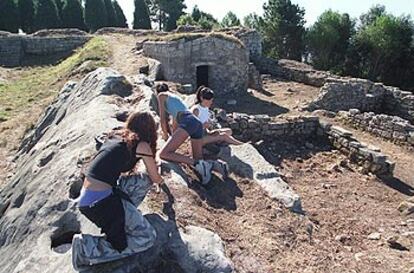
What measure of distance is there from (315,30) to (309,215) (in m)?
32.9

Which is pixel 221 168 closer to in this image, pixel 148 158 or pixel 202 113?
pixel 202 113

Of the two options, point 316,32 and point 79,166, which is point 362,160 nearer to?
point 79,166

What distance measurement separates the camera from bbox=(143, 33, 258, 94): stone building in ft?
64.9

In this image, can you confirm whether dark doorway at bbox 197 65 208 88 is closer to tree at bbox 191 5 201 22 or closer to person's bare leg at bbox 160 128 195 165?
person's bare leg at bbox 160 128 195 165

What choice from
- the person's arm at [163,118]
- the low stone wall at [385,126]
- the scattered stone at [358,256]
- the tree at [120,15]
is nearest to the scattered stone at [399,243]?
the scattered stone at [358,256]

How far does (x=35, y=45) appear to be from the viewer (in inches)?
1029

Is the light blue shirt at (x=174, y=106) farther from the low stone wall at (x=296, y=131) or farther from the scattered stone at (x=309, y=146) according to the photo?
the scattered stone at (x=309, y=146)

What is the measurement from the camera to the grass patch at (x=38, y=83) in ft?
54.0

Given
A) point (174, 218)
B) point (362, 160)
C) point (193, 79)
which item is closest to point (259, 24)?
point (193, 79)

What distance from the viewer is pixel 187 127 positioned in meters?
7.57

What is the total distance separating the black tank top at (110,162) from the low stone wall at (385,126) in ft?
39.3

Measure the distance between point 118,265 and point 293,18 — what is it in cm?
3814

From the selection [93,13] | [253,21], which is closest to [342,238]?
[93,13]

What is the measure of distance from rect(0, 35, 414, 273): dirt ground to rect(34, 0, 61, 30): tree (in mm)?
30996
